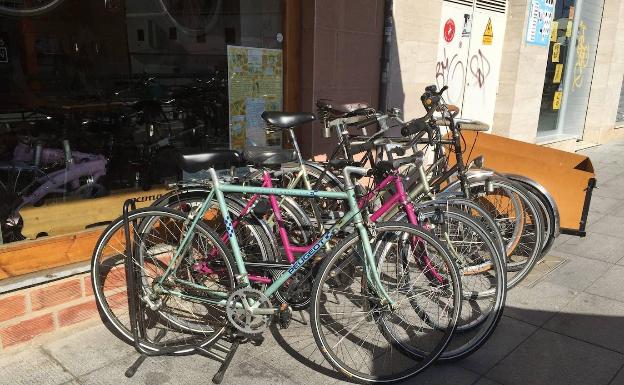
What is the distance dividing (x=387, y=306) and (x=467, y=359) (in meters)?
0.68

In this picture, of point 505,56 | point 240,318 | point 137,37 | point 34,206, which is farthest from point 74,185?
point 505,56

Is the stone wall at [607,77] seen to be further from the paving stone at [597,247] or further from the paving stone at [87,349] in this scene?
the paving stone at [87,349]

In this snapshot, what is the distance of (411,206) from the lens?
2.73m

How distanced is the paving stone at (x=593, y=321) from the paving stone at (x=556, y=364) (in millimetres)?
101

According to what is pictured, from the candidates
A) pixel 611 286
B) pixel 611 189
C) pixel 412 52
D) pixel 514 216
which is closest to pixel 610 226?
pixel 611 286

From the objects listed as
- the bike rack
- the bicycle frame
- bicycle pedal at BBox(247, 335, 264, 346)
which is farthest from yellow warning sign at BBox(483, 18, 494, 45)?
the bike rack

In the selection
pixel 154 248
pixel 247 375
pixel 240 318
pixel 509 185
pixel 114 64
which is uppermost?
pixel 114 64

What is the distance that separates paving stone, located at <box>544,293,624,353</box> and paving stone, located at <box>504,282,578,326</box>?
53mm

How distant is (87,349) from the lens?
290cm

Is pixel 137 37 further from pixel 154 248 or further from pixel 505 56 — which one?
pixel 505 56

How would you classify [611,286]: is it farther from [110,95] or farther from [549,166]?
[110,95]

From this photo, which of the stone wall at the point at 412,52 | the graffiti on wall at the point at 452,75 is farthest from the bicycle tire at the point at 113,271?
the graffiti on wall at the point at 452,75

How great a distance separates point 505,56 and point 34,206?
6.61 metres

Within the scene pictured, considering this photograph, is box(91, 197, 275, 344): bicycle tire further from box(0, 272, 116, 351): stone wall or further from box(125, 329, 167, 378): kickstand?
box(125, 329, 167, 378): kickstand
